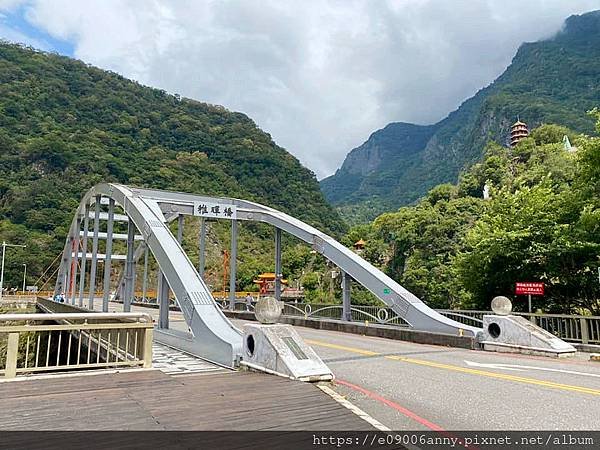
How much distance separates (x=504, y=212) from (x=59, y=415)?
48.1ft

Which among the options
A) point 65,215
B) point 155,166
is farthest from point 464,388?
point 155,166

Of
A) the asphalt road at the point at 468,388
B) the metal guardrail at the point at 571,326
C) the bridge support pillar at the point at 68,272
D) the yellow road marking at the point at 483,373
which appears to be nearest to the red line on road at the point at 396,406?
the asphalt road at the point at 468,388

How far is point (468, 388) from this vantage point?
19.9 feet

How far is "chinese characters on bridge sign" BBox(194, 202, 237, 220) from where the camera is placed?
53.4 ft

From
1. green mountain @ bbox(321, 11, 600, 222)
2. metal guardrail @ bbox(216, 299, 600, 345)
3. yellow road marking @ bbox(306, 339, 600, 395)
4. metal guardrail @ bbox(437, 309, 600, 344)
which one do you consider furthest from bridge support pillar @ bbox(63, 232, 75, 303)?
green mountain @ bbox(321, 11, 600, 222)

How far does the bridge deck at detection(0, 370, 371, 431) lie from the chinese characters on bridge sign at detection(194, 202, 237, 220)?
10371 mm

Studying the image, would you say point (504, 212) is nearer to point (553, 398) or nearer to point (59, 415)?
point (553, 398)

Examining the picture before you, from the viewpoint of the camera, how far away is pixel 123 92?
295 feet

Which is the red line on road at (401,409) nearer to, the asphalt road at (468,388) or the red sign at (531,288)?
the asphalt road at (468,388)

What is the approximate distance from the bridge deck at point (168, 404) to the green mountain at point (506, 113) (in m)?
87.6

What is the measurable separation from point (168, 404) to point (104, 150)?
72.0 meters

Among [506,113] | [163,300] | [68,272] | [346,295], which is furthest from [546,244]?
Result: [506,113]

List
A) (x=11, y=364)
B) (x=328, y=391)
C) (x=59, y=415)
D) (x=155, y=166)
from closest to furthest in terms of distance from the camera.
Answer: (x=59, y=415) < (x=328, y=391) < (x=11, y=364) < (x=155, y=166)

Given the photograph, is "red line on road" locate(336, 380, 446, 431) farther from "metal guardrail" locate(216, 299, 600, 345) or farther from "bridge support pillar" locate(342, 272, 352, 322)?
"bridge support pillar" locate(342, 272, 352, 322)
